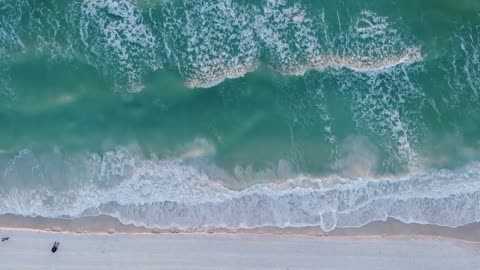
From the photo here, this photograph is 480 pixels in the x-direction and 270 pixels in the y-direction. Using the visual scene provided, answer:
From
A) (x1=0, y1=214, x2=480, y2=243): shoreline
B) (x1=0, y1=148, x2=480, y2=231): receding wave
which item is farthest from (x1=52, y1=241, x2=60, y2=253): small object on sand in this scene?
(x1=0, y1=148, x2=480, y2=231): receding wave

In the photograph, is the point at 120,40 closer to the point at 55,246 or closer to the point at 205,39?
the point at 205,39

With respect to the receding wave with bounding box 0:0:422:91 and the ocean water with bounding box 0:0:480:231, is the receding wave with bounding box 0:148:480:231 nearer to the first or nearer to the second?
the ocean water with bounding box 0:0:480:231

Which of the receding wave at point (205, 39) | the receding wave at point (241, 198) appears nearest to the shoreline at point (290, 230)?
the receding wave at point (241, 198)

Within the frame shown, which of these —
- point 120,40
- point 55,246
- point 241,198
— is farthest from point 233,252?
point 120,40

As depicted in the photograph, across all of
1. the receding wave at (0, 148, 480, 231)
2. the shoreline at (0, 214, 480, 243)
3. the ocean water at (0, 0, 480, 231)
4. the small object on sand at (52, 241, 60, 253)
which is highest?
the ocean water at (0, 0, 480, 231)

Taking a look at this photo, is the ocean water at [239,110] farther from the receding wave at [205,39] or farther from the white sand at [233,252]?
the white sand at [233,252]

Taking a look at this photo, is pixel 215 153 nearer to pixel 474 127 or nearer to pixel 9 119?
pixel 9 119
